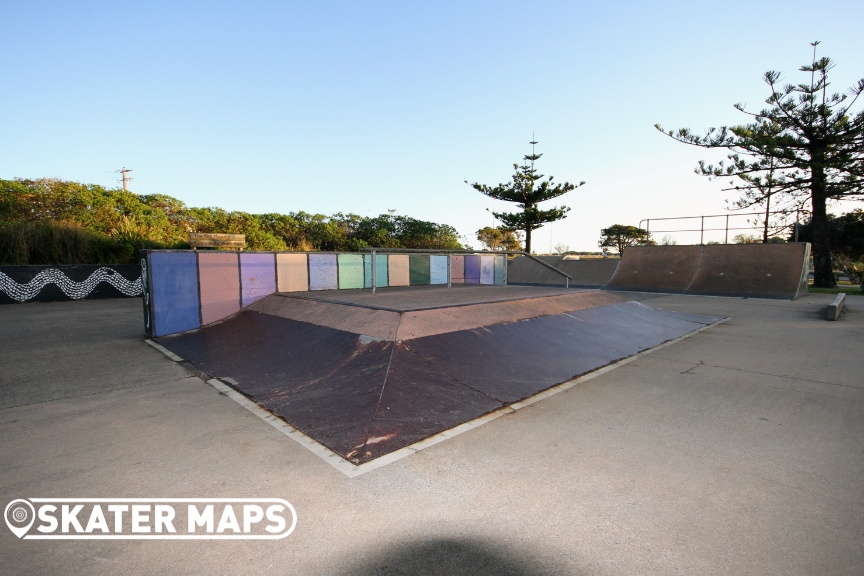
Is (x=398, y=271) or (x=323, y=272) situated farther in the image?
(x=398, y=271)

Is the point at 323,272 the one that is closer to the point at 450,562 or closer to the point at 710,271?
the point at 450,562

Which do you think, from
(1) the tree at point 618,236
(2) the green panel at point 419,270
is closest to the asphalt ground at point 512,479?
(2) the green panel at point 419,270

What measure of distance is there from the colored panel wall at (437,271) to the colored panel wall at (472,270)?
852mm

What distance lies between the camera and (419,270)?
1287 cm

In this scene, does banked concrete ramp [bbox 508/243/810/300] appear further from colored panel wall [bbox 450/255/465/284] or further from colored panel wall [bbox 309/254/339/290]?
colored panel wall [bbox 309/254/339/290]

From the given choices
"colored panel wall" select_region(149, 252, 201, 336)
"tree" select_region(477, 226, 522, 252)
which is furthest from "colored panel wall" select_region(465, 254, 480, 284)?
"tree" select_region(477, 226, 522, 252)

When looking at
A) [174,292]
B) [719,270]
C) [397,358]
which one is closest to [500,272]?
[719,270]

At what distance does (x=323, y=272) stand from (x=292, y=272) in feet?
2.81

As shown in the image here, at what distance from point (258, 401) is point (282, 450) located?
1.31 meters

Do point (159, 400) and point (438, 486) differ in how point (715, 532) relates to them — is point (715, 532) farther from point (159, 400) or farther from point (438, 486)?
point (159, 400)

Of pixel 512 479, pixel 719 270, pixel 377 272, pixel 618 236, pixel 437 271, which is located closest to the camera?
pixel 512 479

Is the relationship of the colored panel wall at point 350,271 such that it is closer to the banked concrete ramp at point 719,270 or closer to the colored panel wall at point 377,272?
the colored panel wall at point 377,272

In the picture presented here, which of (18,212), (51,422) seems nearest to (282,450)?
(51,422)

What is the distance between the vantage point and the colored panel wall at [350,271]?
420 inches
